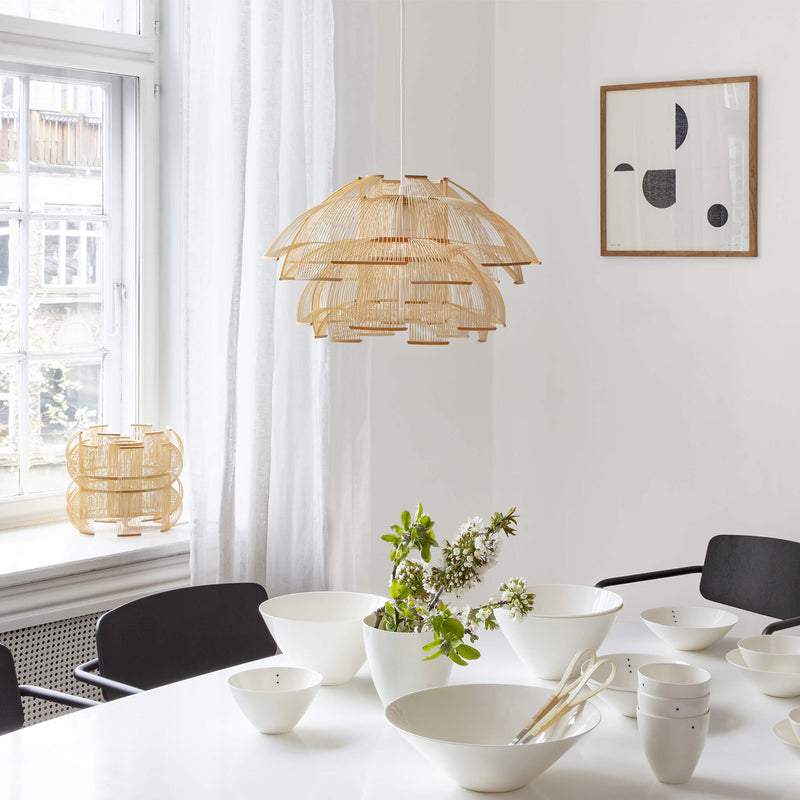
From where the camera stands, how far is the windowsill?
8.22ft

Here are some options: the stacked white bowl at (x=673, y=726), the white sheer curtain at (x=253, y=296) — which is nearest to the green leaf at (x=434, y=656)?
the stacked white bowl at (x=673, y=726)

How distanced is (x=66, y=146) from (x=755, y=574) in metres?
2.18

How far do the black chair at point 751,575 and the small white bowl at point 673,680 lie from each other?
0.93 m

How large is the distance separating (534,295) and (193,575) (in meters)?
1.50

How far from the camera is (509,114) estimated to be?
11.6 feet

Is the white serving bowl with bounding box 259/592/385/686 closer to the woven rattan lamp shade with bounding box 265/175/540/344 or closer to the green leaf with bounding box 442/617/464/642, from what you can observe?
the green leaf with bounding box 442/617/464/642

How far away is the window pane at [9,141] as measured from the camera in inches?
111

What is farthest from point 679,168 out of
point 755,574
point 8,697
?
point 8,697

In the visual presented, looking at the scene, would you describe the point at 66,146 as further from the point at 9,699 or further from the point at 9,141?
the point at 9,699

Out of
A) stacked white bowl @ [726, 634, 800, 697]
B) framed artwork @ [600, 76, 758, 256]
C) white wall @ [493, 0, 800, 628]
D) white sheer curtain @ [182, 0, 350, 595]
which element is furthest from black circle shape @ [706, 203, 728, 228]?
stacked white bowl @ [726, 634, 800, 697]

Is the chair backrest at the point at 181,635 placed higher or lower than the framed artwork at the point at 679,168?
lower

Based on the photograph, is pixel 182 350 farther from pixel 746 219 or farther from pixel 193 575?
pixel 746 219

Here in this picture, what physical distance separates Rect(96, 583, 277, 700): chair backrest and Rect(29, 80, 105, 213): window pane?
126 cm

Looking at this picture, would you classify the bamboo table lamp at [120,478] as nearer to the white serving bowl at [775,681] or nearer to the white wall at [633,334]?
the white wall at [633,334]
